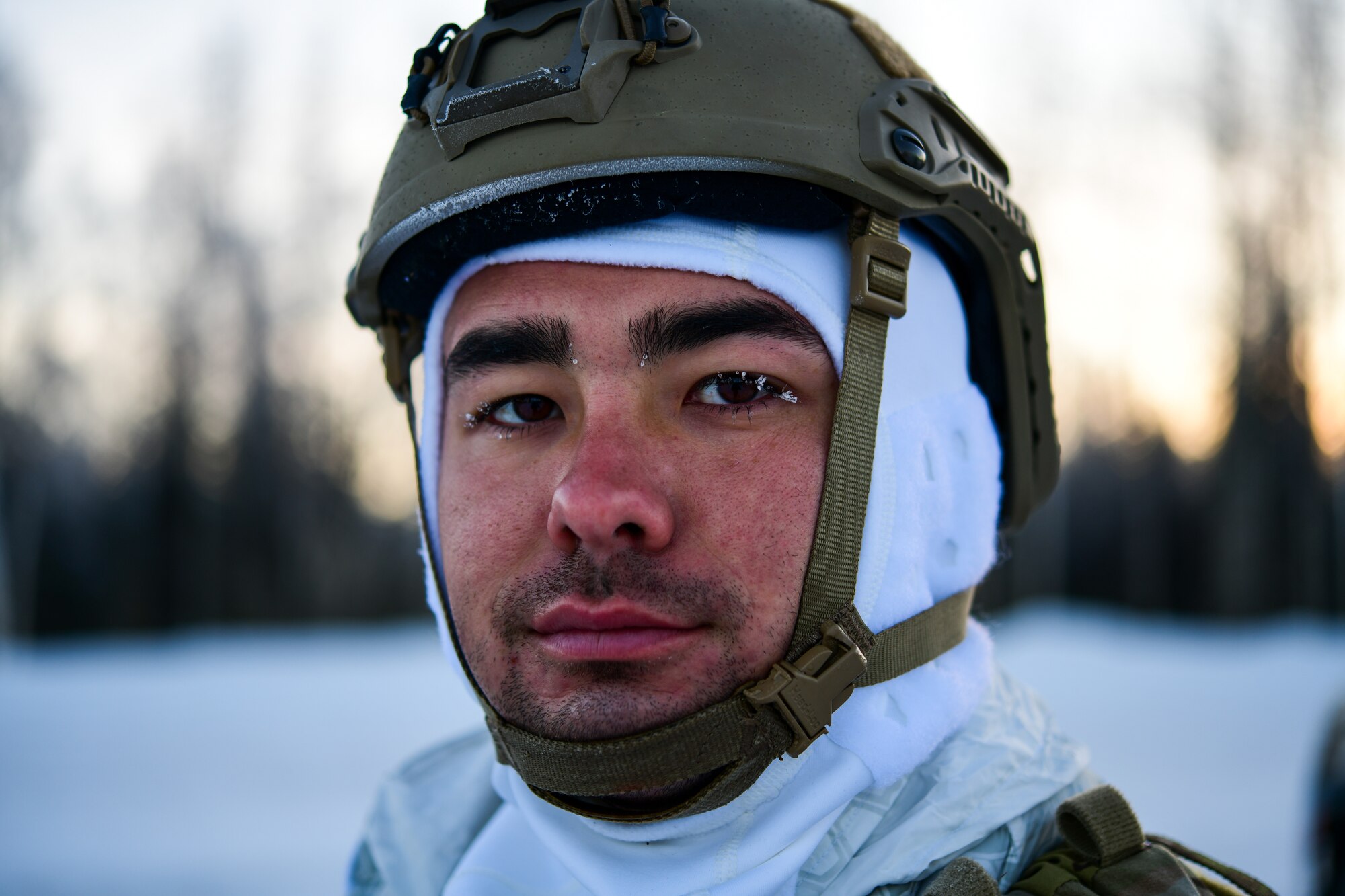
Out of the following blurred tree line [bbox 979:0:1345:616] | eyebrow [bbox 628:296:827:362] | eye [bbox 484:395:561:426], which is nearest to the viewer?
eyebrow [bbox 628:296:827:362]

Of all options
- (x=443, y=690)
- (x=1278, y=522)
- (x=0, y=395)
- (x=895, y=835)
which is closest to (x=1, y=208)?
(x=0, y=395)

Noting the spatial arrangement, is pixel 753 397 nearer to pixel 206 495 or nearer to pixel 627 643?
pixel 627 643

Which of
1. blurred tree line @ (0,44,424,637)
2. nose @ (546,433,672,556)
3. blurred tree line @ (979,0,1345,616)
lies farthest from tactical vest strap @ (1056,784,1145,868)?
blurred tree line @ (0,44,424,637)

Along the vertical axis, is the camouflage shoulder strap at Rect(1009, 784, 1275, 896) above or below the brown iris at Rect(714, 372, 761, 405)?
below

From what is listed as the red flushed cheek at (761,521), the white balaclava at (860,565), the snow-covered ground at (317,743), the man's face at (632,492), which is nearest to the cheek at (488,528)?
the man's face at (632,492)

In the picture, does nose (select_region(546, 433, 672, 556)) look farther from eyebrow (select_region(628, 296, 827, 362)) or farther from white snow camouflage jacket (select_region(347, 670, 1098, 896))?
→ white snow camouflage jacket (select_region(347, 670, 1098, 896))

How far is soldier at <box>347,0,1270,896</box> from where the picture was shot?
4.97 ft

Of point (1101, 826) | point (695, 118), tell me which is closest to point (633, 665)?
point (1101, 826)

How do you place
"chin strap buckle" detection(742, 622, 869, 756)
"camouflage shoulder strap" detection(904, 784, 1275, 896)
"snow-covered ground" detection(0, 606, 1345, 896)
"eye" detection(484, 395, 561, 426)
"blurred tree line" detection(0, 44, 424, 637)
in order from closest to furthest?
"camouflage shoulder strap" detection(904, 784, 1275, 896) < "chin strap buckle" detection(742, 622, 869, 756) < "eye" detection(484, 395, 561, 426) < "snow-covered ground" detection(0, 606, 1345, 896) < "blurred tree line" detection(0, 44, 424, 637)

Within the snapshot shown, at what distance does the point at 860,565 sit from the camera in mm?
1647

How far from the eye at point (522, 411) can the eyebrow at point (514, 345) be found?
2.8 inches

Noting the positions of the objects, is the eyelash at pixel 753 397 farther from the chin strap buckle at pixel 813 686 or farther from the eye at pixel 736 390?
the chin strap buckle at pixel 813 686

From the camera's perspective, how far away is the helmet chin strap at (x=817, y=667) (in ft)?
4.91

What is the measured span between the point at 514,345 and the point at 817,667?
2.46 ft
